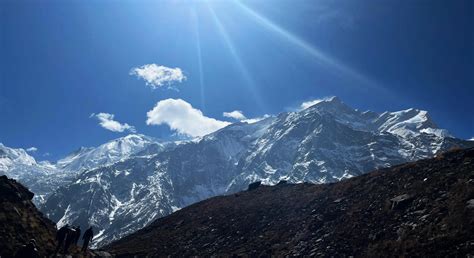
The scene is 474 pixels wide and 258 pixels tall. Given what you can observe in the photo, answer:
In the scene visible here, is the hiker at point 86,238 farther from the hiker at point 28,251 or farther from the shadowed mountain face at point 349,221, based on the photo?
the hiker at point 28,251

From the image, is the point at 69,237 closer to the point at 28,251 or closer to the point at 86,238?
the point at 28,251

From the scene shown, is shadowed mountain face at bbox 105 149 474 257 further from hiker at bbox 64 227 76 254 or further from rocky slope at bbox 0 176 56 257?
rocky slope at bbox 0 176 56 257

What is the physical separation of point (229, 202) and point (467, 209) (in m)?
36.2

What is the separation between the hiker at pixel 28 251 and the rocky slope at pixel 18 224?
46 cm

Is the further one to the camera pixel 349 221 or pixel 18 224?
pixel 349 221

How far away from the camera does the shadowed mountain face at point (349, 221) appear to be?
81.8ft

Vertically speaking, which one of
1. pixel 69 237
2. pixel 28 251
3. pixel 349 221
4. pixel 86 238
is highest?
pixel 86 238

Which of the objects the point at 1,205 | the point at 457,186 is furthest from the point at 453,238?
the point at 1,205

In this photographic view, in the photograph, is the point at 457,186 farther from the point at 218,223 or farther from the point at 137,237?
the point at 137,237

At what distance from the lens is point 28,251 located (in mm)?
26859

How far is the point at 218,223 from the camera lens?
47.2m

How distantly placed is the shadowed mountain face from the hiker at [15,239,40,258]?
51.8ft

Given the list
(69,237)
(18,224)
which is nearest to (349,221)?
(69,237)

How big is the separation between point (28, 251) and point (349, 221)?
78.0 feet
